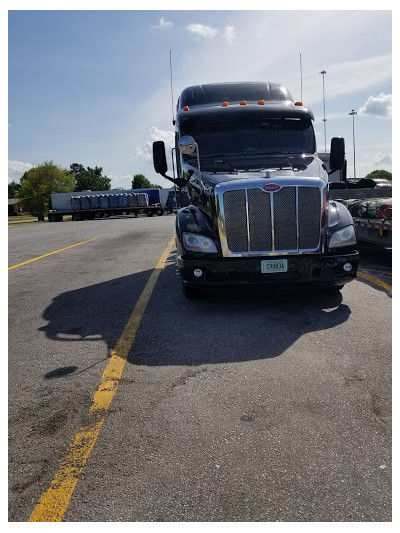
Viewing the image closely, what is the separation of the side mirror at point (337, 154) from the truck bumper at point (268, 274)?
2.47 meters

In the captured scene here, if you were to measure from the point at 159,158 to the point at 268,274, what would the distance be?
304 cm

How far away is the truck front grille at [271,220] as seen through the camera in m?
4.87

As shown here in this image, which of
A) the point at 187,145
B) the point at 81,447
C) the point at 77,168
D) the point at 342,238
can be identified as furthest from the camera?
the point at 77,168

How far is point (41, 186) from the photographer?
64188 mm

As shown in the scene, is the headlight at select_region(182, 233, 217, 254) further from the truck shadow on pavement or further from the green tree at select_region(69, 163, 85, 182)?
the green tree at select_region(69, 163, 85, 182)

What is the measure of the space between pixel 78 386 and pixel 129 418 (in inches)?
27.8

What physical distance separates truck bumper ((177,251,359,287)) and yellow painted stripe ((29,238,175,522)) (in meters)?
1.11

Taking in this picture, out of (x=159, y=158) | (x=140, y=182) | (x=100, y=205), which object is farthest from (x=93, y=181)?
(x=159, y=158)

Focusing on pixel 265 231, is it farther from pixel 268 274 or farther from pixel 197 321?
pixel 197 321

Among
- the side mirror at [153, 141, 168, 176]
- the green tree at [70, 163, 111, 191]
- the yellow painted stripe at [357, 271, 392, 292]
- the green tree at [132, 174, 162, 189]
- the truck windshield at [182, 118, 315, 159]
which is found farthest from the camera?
the green tree at [132, 174, 162, 189]

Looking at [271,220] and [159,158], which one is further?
[159,158]

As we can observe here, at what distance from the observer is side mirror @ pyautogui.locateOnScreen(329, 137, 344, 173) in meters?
6.89

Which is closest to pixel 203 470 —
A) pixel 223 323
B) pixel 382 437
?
pixel 382 437

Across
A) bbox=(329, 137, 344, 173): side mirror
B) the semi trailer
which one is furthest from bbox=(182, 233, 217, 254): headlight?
the semi trailer
